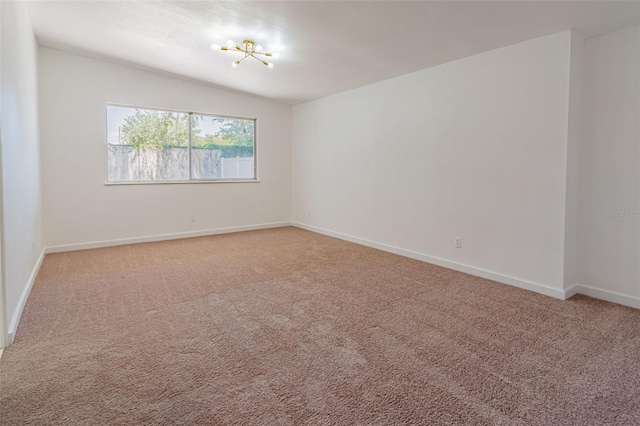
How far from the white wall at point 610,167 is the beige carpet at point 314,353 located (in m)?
0.34

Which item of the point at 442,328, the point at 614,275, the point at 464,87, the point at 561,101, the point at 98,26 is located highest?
the point at 98,26

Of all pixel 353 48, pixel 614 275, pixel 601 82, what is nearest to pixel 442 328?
pixel 614 275

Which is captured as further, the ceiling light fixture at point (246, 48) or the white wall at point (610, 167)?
the ceiling light fixture at point (246, 48)

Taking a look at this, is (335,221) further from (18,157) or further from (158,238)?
(18,157)

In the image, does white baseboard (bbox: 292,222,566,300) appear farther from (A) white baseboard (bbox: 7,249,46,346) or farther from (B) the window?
(A) white baseboard (bbox: 7,249,46,346)

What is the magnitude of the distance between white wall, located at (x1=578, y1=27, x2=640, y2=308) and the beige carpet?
13.2 inches

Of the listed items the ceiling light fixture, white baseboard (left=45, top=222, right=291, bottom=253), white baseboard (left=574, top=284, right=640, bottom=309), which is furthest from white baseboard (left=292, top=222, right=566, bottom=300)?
the ceiling light fixture

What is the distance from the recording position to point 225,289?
332cm

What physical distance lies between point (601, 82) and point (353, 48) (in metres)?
2.30

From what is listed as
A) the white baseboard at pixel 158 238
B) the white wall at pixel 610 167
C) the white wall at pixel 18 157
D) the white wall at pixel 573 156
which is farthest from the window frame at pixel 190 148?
the white wall at pixel 610 167

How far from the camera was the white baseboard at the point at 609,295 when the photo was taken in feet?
9.62

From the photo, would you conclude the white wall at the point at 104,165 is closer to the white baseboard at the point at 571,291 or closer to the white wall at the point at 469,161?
the white wall at the point at 469,161

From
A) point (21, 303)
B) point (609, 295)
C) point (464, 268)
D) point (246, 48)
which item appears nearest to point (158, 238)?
point (21, 303)

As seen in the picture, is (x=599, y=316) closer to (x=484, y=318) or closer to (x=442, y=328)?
A: (x=484, y=318)
